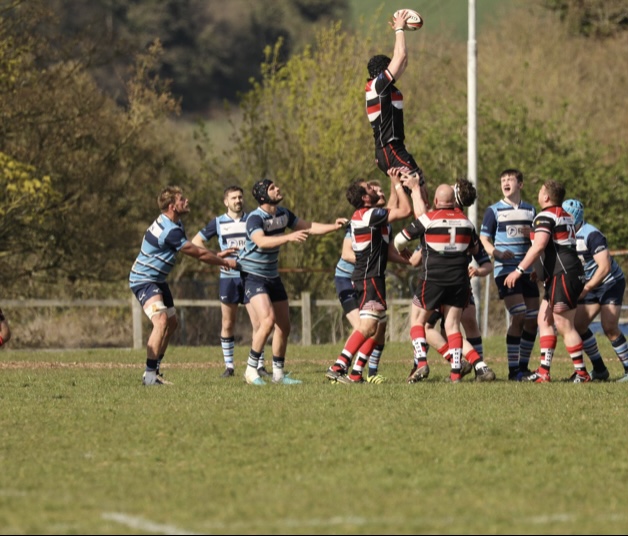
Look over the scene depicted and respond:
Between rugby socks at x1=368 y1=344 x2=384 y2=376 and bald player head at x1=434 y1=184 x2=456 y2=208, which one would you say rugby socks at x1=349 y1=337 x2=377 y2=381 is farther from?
bald player head at x1=434 y1=184 x2=456 y2=208

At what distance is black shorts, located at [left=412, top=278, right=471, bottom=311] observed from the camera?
13508 mm

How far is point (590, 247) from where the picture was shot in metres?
14.5

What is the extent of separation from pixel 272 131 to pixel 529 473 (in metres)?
26.7

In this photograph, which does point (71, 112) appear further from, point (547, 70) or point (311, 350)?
point (547, 70)

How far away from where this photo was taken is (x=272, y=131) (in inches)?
1363

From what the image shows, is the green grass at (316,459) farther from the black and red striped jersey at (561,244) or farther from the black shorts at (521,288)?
the black shorts at (521,288)

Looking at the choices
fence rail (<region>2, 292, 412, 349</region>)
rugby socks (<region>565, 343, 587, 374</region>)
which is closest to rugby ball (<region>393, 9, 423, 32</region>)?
rugby socks (<region>565, 343, 587, 374</region>)

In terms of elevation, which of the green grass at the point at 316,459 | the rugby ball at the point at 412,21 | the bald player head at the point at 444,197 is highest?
the rugby ball at the point at 412,21

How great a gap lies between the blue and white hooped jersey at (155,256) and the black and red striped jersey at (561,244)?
3931 mm

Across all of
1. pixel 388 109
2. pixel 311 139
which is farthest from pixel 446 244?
pixel 311 139

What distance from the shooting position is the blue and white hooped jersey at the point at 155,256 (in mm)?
13969

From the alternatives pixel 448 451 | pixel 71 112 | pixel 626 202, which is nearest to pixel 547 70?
pixel 626 202

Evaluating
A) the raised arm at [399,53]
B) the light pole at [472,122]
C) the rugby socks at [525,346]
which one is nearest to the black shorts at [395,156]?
the raised arm at [399,53]

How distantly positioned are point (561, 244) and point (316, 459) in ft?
18.9
